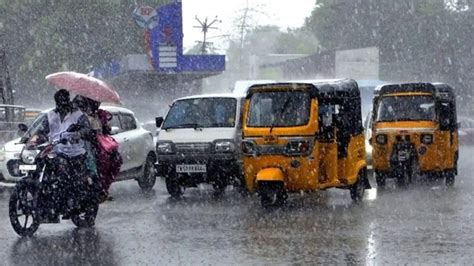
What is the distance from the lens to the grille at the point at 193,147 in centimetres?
1531

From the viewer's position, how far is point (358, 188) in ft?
A: 48.1

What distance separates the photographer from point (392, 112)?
18094 millimetres

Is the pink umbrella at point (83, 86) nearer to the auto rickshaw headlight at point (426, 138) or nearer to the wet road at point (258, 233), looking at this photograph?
the wet road at point (258, 233)

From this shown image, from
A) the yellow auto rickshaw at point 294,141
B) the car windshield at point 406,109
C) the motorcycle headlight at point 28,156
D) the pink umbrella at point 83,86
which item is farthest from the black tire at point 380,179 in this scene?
the pink umbrella at point 83,86

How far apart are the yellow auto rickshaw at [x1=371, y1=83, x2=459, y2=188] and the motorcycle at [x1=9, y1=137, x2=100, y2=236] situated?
802 centimetres

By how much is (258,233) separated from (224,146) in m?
4.60

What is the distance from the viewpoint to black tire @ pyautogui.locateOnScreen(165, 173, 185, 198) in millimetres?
15586

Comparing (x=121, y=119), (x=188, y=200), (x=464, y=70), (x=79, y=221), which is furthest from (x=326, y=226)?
(x=464, y=70)

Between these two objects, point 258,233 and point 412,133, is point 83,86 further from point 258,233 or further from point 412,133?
point 412,133

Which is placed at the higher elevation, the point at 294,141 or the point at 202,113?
the point at 202,113

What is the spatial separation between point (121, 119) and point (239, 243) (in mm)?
7551

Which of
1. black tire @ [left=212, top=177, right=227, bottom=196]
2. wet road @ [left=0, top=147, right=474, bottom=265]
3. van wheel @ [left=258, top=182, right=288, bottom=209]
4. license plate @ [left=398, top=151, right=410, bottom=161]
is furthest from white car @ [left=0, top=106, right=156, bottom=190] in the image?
license plate @ [left=398, top=151, right=410, bottom=161]

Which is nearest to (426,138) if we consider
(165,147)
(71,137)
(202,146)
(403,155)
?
(403,155)

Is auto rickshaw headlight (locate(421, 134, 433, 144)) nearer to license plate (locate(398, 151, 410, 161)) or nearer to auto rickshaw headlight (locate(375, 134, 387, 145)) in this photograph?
license plate (locate(398, 151, 410, 161))
